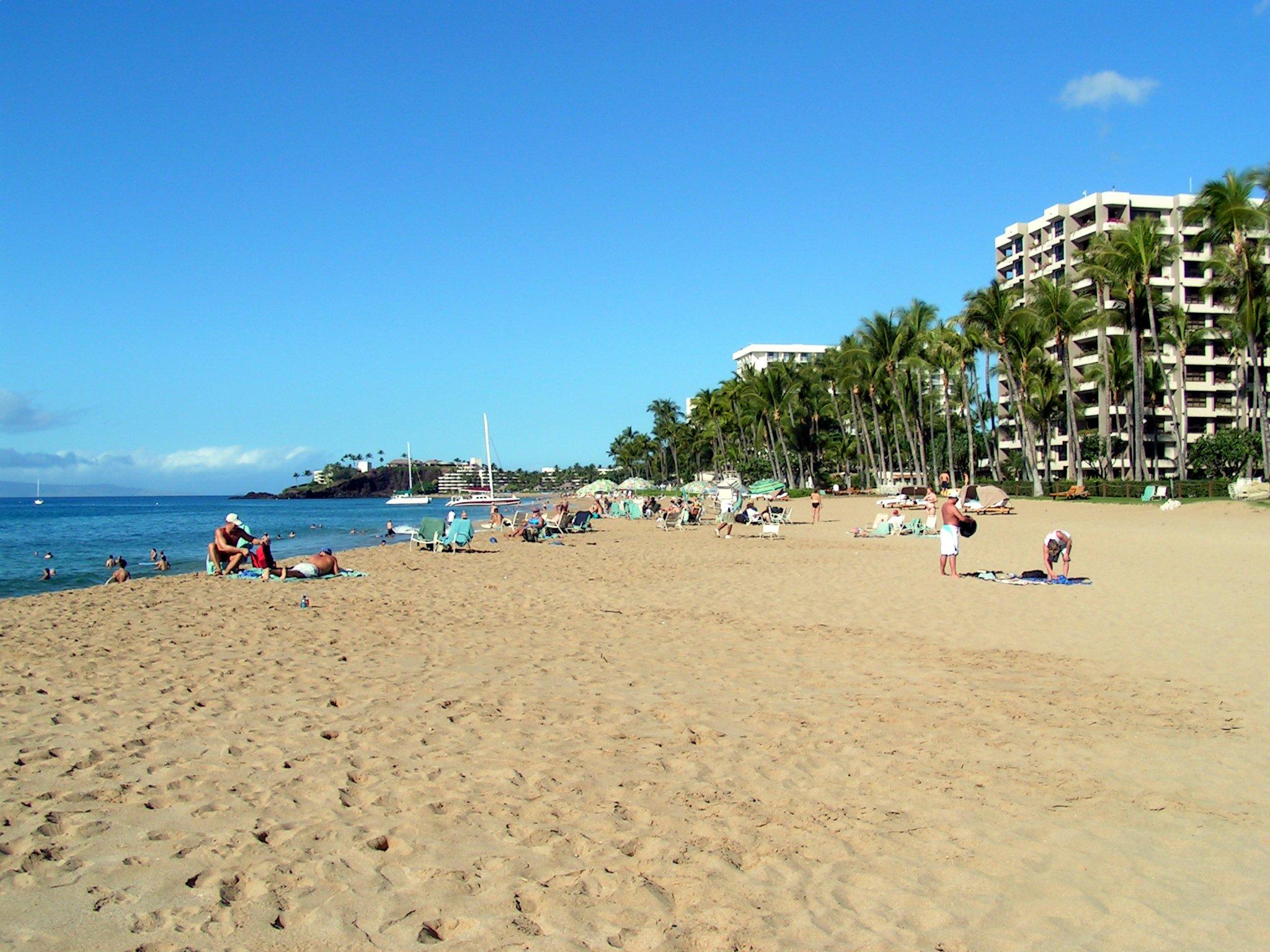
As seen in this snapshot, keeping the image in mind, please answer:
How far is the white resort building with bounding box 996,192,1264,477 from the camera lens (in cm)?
6250

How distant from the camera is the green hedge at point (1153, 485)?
35.8 meters

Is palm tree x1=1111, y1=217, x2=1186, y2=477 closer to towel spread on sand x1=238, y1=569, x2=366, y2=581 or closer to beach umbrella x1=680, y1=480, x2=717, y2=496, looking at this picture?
beach umbrella x1=680, y1=480, x2=717, y2=496

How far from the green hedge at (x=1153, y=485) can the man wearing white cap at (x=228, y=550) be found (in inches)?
1376

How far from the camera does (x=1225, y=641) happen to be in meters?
8.33

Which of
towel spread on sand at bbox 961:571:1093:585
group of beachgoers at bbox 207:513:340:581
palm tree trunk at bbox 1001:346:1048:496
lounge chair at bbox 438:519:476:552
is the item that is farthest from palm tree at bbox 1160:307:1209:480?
group of beachgoers at bbox 207:513:340:581

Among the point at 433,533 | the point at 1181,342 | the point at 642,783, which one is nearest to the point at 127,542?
the point at 433,533

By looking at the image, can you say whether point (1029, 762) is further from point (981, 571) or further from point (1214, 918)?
point (981, 571)

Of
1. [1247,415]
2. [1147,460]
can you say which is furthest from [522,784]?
[1147,460]

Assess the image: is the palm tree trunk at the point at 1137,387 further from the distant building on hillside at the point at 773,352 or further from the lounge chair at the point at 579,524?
the distant building on hillside at the point at 773,352

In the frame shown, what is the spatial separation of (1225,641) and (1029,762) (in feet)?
15.6

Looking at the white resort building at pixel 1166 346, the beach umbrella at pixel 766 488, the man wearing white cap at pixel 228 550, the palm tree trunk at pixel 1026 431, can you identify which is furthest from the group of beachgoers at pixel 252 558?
the white resort building at pixel 1166 346

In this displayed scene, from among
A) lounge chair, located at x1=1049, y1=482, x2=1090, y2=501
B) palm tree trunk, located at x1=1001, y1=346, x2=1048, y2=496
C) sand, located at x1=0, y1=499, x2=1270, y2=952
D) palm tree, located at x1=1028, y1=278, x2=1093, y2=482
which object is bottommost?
lounge chair, located at x1=1049, y1=482, x2=1090, y2=501

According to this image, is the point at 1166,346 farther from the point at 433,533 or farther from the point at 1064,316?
the point at 433,533

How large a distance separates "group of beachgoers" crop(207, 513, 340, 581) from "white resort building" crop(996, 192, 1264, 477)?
5833cm
